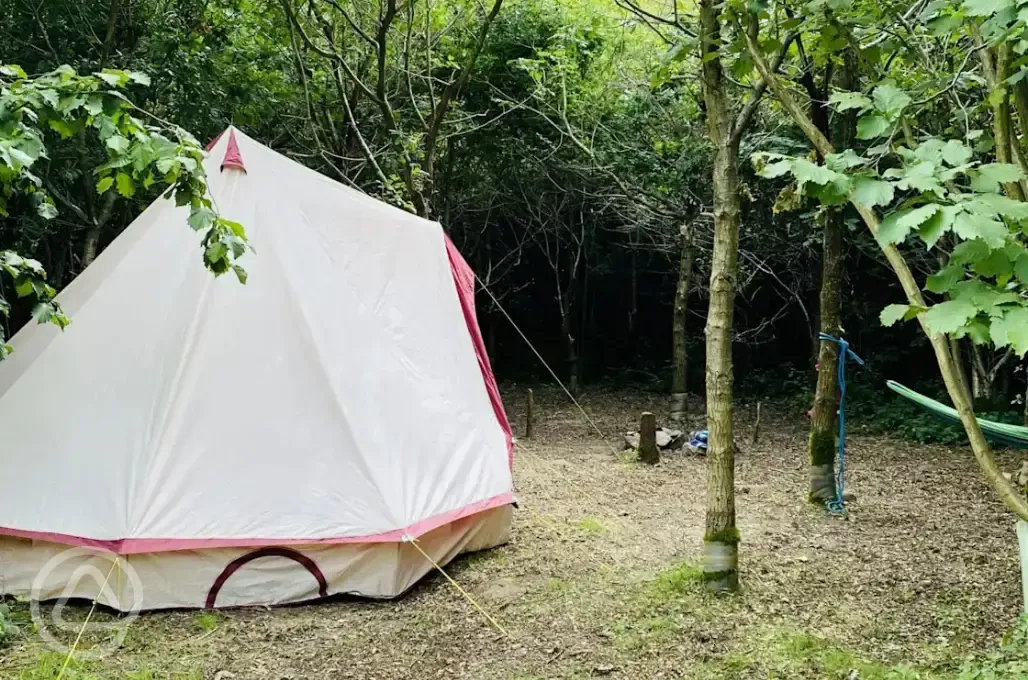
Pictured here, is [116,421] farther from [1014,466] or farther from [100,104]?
[1014,466]

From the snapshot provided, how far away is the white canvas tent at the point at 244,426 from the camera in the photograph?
3.52m

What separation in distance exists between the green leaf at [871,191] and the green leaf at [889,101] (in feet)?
1.20

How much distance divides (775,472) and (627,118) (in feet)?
15.7

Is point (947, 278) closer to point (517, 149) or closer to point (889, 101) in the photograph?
point (889, 101)

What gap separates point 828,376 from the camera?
505 cm

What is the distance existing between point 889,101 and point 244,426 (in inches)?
121

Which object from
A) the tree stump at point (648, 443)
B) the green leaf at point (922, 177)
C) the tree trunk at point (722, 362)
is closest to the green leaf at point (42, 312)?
the tree trunk at point (722, 362)

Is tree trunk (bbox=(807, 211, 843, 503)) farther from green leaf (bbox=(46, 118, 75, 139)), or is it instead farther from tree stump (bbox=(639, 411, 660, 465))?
green leaf (bbox=(46, 118, 75, 139))

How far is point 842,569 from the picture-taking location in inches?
156

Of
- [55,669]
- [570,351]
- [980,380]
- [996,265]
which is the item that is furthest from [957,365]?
[570,351]

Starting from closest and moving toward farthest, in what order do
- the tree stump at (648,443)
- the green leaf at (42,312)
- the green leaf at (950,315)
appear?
the green leaf at (950,315), the green leaf at (42,312), the tree stump at (648,443)

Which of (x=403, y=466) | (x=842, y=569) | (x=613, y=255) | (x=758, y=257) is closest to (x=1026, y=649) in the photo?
(x=842, y=569)

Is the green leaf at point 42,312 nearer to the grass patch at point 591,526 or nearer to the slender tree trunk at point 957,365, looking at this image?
the grass patch at point 591,526
